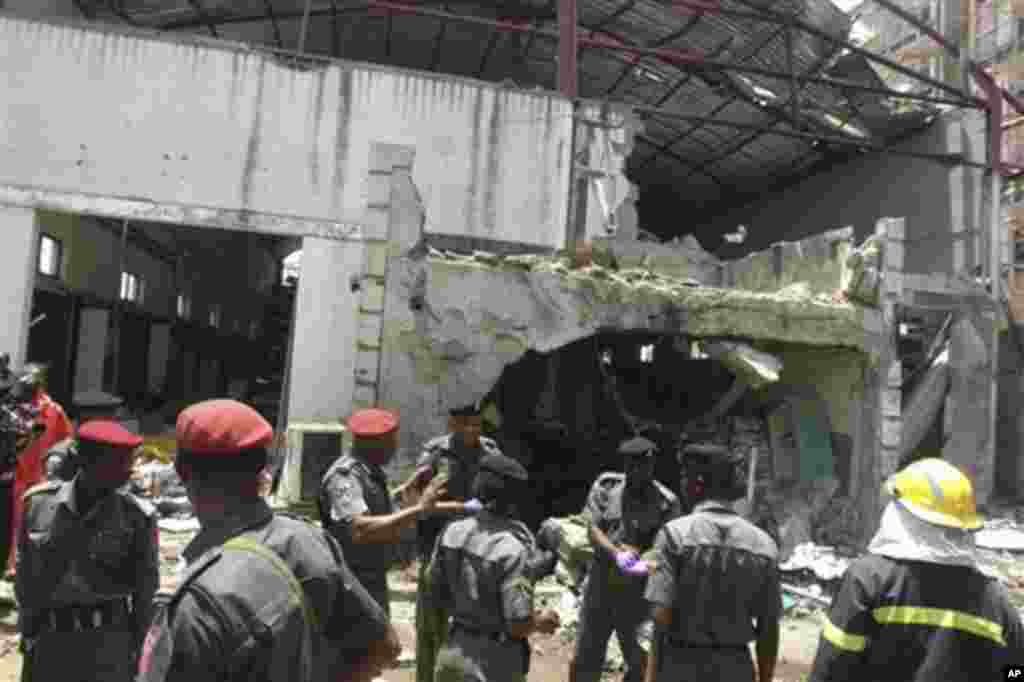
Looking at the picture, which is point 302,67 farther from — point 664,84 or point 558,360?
point 664,84

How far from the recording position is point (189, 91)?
1037 cm

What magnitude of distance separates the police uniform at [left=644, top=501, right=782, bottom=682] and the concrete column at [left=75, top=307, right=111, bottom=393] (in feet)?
42.8

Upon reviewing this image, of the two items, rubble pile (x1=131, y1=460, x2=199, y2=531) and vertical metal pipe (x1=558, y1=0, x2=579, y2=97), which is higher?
vertical metal pipe (x1=558, y1=0, x2=579, y2=97)

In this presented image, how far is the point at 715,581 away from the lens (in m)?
3.07

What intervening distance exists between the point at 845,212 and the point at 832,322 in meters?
9.33

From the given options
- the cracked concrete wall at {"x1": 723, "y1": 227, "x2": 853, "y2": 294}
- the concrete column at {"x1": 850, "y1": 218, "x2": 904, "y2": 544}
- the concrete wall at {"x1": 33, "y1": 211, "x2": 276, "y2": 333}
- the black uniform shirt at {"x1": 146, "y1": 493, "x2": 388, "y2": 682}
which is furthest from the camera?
the concrete wall at {"x1": 33, "y1": 211, "x2": 276, "y2": 333}

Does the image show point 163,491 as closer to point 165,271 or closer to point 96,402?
point 96,402

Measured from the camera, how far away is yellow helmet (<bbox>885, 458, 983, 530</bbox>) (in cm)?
227

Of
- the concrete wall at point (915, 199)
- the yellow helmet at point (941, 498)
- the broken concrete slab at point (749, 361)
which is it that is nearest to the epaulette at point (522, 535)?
the yellow helmet at point (941, 498)

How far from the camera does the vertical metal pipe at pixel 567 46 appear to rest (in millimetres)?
11867

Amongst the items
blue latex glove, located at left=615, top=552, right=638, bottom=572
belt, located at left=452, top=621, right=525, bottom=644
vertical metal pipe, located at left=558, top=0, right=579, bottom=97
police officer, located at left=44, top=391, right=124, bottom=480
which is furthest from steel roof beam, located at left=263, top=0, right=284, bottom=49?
belt, located at left=452, top=621, right=525, bottom=644

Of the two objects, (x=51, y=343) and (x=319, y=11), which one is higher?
(x=319, y=11)

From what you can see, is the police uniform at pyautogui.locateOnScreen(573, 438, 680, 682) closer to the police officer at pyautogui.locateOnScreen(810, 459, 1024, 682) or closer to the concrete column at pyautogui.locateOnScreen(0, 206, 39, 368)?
the police officer at pyautogui.locateOnScreen(810, 459, 1024, 682)

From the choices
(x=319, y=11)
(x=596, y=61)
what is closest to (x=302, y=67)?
(x=319, y=11)
